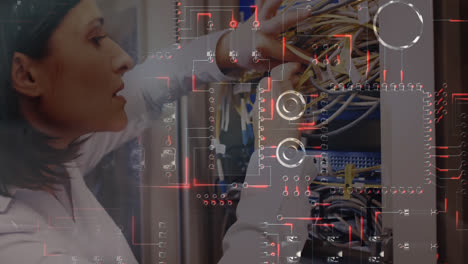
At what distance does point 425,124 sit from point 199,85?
685 mm

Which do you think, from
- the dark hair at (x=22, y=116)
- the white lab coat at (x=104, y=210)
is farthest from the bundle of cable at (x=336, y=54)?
the dark hair at (x=22, y=116)

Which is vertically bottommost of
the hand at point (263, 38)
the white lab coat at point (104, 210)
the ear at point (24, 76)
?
the white lab coat at point (104, 210)

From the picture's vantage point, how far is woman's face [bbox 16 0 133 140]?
3.32 ft

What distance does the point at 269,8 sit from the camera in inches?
39.4

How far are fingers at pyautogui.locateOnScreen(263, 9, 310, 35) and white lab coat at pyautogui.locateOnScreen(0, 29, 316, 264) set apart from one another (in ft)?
0.51

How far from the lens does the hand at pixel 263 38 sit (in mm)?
991

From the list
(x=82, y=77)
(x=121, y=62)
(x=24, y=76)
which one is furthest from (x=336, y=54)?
(x=24, y=76)

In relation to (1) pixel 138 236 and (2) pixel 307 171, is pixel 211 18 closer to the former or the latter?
(2) pixel 307 171

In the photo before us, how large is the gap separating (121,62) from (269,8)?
0.48m

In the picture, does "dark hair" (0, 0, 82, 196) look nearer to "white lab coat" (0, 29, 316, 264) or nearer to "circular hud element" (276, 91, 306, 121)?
"white lab coat" (0, 29, 316, 264)

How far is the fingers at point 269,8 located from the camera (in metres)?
→ 1.00

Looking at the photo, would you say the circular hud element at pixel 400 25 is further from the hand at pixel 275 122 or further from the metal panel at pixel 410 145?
the hand at pixel 275 122

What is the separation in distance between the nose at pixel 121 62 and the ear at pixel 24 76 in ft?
0.80

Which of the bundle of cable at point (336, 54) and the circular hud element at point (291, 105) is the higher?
the bundle of cable at point (336, 54)
